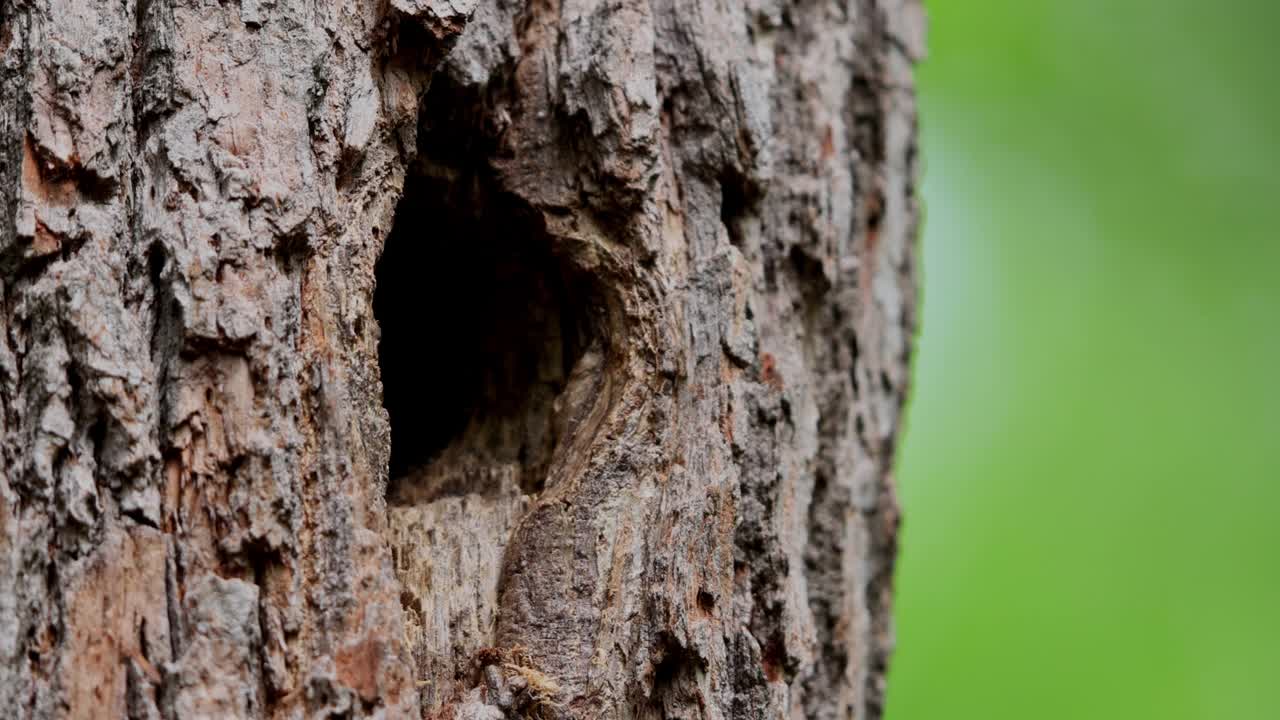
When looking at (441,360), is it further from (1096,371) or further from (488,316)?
(1096,371)

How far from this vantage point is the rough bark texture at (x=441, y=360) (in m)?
1.08

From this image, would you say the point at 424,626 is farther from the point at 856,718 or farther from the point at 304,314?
the point at 856,718

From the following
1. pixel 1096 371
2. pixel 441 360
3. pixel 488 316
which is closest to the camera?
pixel 488 316

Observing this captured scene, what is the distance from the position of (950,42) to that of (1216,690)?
1722mm

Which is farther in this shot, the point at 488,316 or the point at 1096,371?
the point at 1096,371

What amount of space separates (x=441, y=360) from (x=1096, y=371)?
205 cm

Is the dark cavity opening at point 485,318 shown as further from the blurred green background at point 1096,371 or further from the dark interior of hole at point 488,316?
the blurred green background at point 1096,371

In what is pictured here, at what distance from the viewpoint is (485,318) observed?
1.61m

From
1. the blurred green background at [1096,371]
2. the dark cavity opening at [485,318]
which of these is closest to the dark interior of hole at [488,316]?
the dark cavity opening at [485,318]

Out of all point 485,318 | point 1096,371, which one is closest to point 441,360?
point 485,318

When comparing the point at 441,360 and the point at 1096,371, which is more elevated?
the point at 1096,371

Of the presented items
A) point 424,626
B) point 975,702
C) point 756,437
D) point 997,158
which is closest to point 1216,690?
point 975,702

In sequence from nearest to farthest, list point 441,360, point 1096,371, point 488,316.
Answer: point 488,316
point 441,360
point 1096,371

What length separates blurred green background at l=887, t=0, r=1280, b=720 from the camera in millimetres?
3131
